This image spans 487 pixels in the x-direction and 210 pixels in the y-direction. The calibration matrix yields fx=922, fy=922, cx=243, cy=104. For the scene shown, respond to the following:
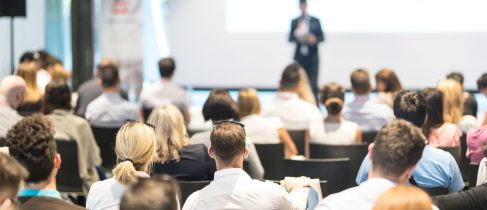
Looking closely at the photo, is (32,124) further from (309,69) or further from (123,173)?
(309,69)

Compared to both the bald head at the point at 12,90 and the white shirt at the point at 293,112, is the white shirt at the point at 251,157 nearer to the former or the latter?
the bald head at the point at 12,90

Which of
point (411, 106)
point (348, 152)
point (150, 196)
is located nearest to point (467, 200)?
point (411, 106)

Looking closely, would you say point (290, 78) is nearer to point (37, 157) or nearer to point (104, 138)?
point (104, 138)

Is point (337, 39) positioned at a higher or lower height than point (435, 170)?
higher

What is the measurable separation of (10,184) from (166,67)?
653cm

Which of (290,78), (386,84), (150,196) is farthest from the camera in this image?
(386,84)

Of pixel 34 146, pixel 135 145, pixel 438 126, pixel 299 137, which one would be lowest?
pixel 299 137

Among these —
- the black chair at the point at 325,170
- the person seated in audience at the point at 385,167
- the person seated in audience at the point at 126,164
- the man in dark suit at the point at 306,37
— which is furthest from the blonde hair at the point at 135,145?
the man in dark suit at the point at 306,37

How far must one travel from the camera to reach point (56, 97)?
6.93 m

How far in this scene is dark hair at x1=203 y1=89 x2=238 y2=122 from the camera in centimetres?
628

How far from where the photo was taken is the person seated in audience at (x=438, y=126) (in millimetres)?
5625

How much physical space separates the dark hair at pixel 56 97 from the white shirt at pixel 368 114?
96.7 inches

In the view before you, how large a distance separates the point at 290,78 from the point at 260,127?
125cm

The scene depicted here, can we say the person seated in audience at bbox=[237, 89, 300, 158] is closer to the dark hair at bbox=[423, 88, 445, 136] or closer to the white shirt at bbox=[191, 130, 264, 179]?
the white shirt at bbox=[191, 130, 264, 179]
